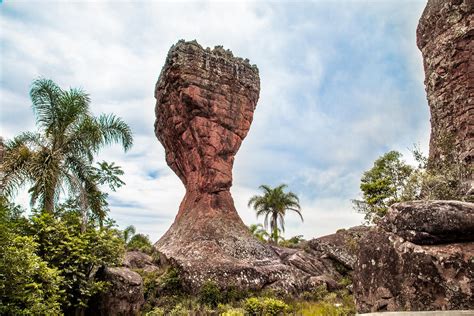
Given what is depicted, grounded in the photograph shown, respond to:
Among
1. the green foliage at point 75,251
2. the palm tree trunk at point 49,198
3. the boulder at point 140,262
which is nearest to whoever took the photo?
the green foliage at point 75,251

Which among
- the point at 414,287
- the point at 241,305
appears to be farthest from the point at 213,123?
the point at 414,287

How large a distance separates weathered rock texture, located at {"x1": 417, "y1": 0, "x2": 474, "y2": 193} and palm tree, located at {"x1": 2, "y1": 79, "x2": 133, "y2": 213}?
15.6 metres

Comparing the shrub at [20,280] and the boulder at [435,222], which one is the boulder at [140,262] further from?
the boulder at [435,222]

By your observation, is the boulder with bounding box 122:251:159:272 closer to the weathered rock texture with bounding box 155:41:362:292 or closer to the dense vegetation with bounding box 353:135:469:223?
the weathered rock texture with bounding box 155:41:362:292

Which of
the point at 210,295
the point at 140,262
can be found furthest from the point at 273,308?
the point at 140,262

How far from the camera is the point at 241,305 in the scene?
17.9 meters

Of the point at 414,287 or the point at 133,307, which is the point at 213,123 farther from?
the point at 414,287

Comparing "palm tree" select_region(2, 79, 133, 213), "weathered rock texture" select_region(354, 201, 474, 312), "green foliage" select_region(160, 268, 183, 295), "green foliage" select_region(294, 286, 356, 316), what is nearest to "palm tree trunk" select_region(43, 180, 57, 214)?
"palm tree" select_region(2, 79, 133, 213)

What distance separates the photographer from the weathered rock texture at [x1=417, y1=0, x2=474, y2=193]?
15.6 m

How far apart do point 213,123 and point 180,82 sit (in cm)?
413

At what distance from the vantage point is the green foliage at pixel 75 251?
12.1 m

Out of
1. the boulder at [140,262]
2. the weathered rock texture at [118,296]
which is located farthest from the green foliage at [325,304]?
the boulder at [140,262]

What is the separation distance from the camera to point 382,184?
862 inches

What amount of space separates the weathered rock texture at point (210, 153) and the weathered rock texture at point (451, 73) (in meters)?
12.0
